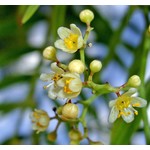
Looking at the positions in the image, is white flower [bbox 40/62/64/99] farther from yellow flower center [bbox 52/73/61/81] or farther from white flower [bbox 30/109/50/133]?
white flower [bbox 30/109/50/133]

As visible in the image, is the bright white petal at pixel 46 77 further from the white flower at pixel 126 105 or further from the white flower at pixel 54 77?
the white flower at pixel 126 105

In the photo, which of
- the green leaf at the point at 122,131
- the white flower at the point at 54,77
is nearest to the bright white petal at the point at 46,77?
the white flower at the point at 54,77

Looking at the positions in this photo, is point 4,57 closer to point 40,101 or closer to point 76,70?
point 40,101

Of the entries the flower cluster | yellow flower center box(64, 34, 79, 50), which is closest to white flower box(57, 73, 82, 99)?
the flower cluster

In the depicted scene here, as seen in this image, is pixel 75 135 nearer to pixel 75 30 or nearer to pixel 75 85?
pixel 75 85

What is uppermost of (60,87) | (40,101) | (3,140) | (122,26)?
(122,26)
